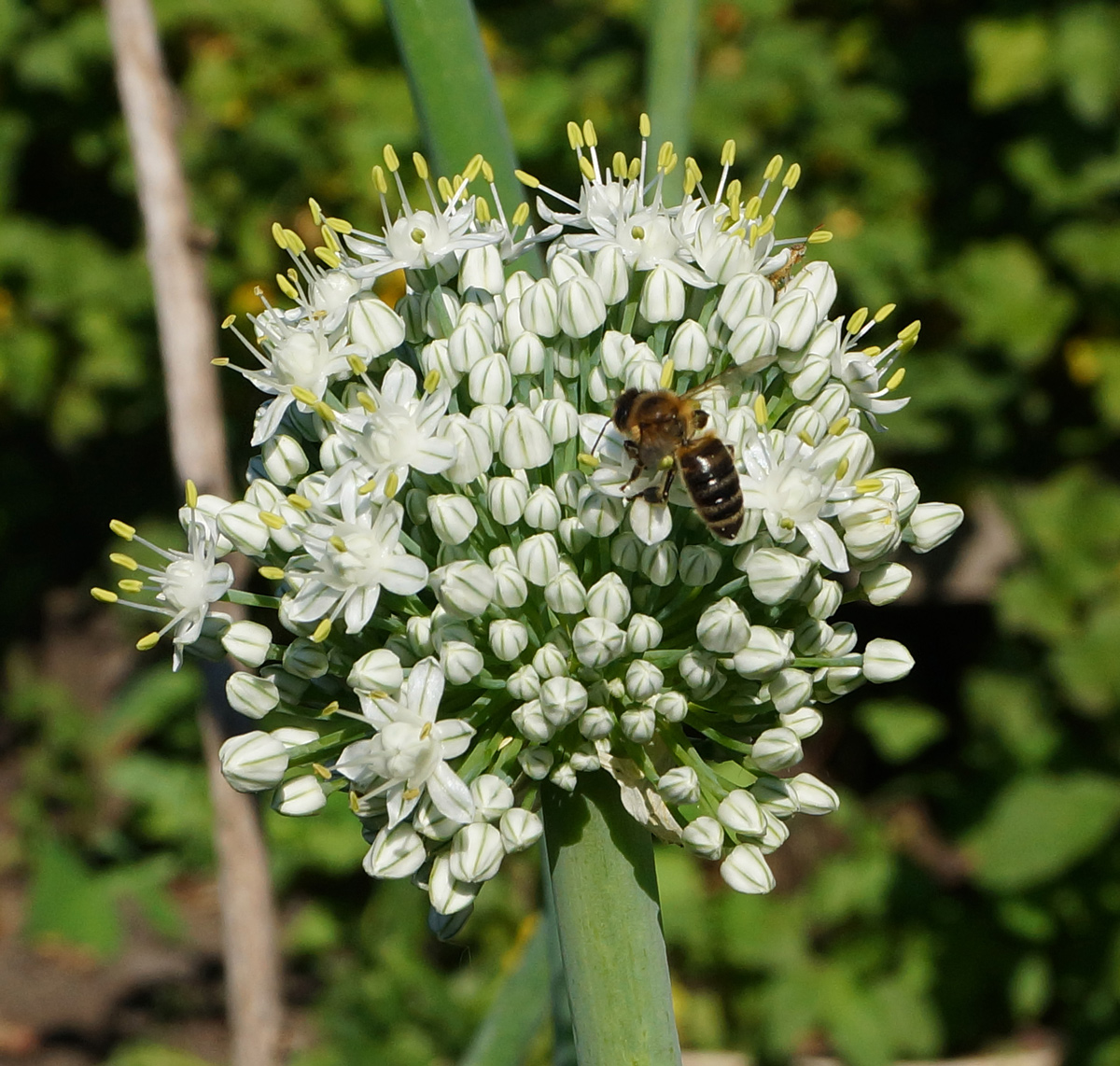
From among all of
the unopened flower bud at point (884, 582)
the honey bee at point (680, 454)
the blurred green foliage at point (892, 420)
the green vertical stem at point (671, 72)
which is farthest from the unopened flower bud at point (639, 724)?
the blurred green foliage at point (892, 420)

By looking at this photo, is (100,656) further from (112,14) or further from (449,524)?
(449,524)

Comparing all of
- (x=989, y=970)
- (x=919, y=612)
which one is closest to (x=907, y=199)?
(x=919, y=612)

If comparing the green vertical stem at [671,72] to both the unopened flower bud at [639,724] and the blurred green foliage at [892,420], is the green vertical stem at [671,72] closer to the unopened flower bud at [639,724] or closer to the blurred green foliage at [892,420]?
the unopened flower bud at [639,724]

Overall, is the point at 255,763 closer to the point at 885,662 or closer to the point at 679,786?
the point at 679,786

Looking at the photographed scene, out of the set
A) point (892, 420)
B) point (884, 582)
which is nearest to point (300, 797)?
point (884, 582)

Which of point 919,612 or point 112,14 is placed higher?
point 112,14
